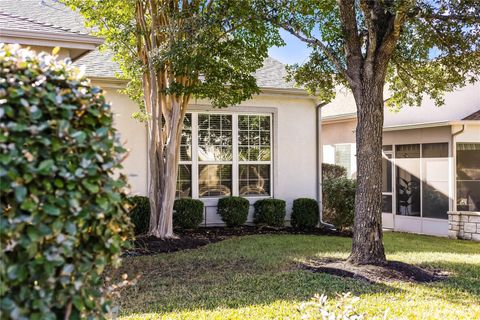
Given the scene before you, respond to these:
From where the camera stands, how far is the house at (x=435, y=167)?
558 inches

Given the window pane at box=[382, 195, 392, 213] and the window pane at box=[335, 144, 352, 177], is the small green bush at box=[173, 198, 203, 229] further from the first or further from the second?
the window pane at box=[335, 144, 352, 177]

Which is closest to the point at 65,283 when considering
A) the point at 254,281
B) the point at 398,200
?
the point at 254,281

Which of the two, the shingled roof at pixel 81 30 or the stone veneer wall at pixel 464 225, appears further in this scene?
the stone veneer wall at pixel 464 225

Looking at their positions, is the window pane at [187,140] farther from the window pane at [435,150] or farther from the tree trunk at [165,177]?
the window pane at [435,150]

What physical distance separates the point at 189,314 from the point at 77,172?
3.34 m

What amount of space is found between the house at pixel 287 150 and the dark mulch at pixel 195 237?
828 millimetres

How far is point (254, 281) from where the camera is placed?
6730 millimetres

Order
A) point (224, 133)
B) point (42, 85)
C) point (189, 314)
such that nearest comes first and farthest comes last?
point (42, 85), point (189, 314), point (224, 133)

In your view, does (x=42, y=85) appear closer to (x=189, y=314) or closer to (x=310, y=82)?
(x=189, y=314)

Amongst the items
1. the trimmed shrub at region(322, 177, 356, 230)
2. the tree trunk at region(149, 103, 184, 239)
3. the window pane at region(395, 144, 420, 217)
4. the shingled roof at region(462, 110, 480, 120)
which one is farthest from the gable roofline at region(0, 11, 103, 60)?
the shingled roof at region(462, 110, 480, 120)

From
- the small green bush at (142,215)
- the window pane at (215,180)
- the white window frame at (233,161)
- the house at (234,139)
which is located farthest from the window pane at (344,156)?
the small green bush at (142,215)

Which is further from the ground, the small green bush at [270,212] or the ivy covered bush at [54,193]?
the ivy covered bush at [54,193]

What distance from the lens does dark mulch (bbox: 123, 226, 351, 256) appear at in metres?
9.66

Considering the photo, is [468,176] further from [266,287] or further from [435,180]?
[266,287]
